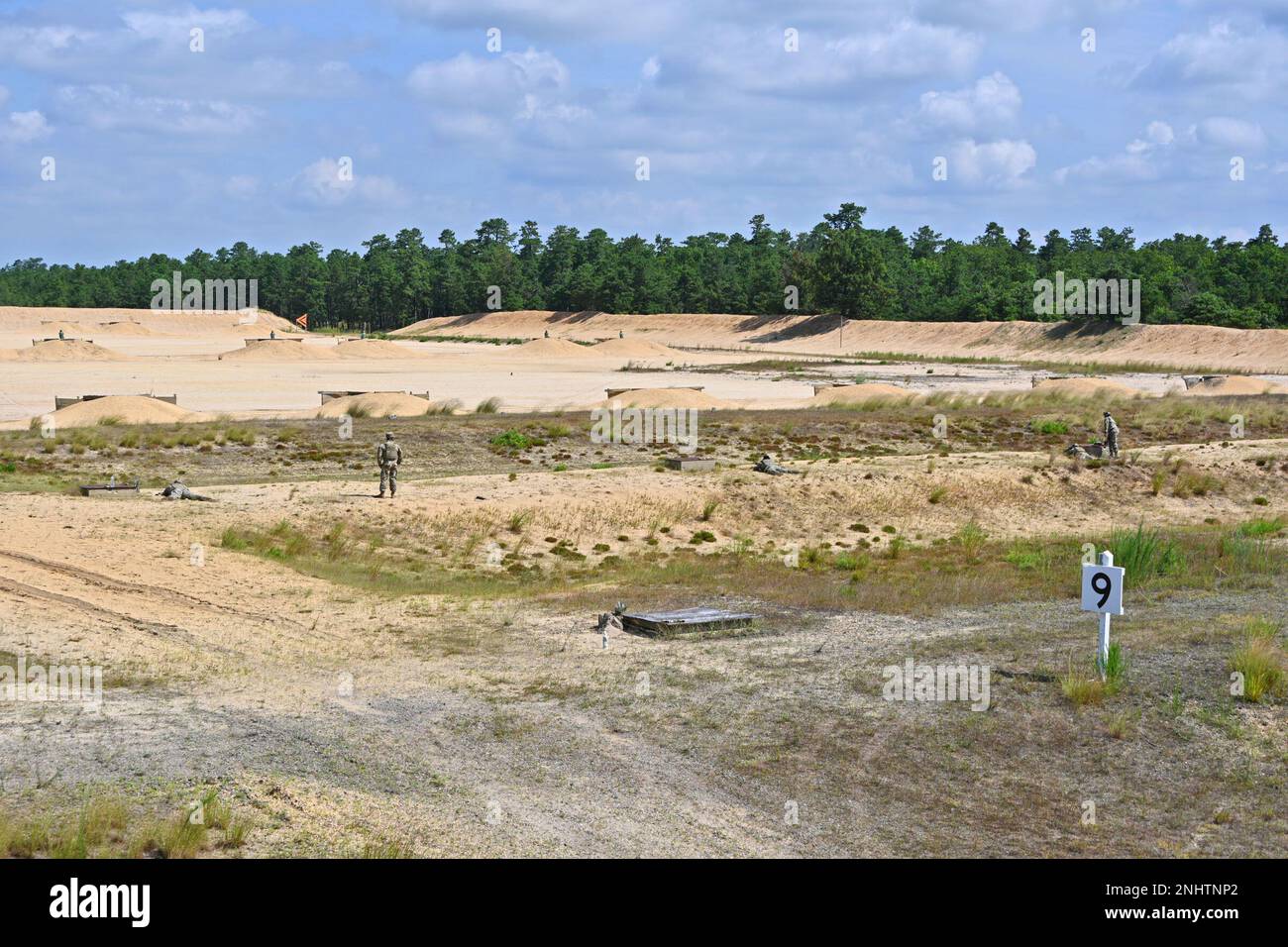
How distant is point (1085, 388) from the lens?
6619 centimetres

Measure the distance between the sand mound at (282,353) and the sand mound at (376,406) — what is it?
46612 millimetres

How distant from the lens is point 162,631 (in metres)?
18.5

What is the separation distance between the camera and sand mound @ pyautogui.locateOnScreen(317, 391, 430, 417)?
53844 millimetres

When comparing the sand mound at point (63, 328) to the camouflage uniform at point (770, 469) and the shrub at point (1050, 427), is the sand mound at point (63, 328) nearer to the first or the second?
the shrub at point (1050, 427)

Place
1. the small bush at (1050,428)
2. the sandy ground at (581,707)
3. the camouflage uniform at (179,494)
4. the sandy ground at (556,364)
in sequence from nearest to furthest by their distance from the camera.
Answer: the sandy ground at (581,707) < the camouflage uniform at (179,494) < the small bush at (1050,428) < the sandy ground at (556,364)

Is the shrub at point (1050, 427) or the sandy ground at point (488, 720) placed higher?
the shrub at point (1050, 427)

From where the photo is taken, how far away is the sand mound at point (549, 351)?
110938 mm

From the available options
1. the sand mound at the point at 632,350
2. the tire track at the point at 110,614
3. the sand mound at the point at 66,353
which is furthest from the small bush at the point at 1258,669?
the sand mound at the point at 632,350

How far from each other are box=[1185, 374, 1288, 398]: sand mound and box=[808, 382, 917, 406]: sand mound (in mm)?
16124

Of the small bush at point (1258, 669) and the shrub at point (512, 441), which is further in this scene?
the shrub at point (512, 441)

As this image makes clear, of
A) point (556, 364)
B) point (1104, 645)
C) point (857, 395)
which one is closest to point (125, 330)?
point (556, 364)

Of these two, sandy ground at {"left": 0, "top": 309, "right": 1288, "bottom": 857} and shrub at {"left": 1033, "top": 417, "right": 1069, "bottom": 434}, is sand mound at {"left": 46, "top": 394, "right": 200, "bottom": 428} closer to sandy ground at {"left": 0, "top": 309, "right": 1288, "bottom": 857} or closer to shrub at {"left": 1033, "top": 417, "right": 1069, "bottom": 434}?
sandy ground at {"left": 0, "top": 309, "right": 1288, "bottom": 857}

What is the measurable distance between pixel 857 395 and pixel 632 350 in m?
55.6
